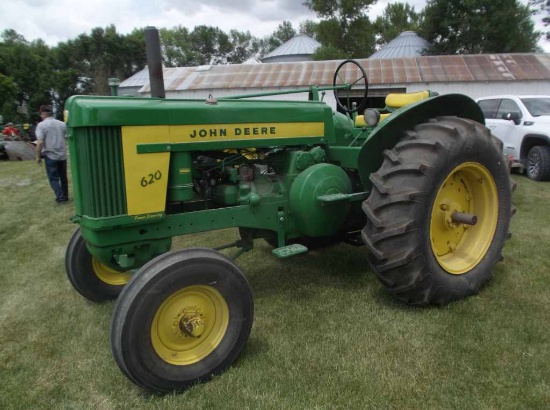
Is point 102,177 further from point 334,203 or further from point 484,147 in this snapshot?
point 484,147

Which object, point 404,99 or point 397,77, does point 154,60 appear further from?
point 397,77

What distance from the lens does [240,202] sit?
10.4ft

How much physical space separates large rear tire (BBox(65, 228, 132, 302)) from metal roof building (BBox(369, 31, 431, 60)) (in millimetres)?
28061

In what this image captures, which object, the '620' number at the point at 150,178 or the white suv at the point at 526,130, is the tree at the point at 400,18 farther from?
the '620' number at the point at 150,178

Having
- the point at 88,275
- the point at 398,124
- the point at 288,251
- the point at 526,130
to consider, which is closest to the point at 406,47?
the point at 526,130

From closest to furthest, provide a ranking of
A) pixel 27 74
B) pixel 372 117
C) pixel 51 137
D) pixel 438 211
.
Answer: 1. pixel 438 211
2. pixel 372 117
3. pixel 51 137
4. pixel 27 74

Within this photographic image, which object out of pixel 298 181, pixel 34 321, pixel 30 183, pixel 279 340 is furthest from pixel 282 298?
pixel 30 183

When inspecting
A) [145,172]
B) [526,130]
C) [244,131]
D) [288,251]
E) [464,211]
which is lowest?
[288,251]

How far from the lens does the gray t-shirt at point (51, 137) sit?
25.2 ft

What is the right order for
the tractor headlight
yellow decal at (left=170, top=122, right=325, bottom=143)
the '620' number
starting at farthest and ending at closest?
the tractor headlight
yellow decal at (left=170, top=122, right=325, bottom=143)
the '620' number

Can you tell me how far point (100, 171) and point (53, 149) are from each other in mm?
5921

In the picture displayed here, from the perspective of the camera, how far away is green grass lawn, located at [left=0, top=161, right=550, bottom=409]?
2.32 meters

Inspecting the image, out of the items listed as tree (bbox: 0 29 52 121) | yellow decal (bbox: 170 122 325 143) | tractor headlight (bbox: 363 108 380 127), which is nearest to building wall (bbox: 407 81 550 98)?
tractor headlight (bbox: 363 108 380 127)

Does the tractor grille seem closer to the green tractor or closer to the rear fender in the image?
the green tractor
